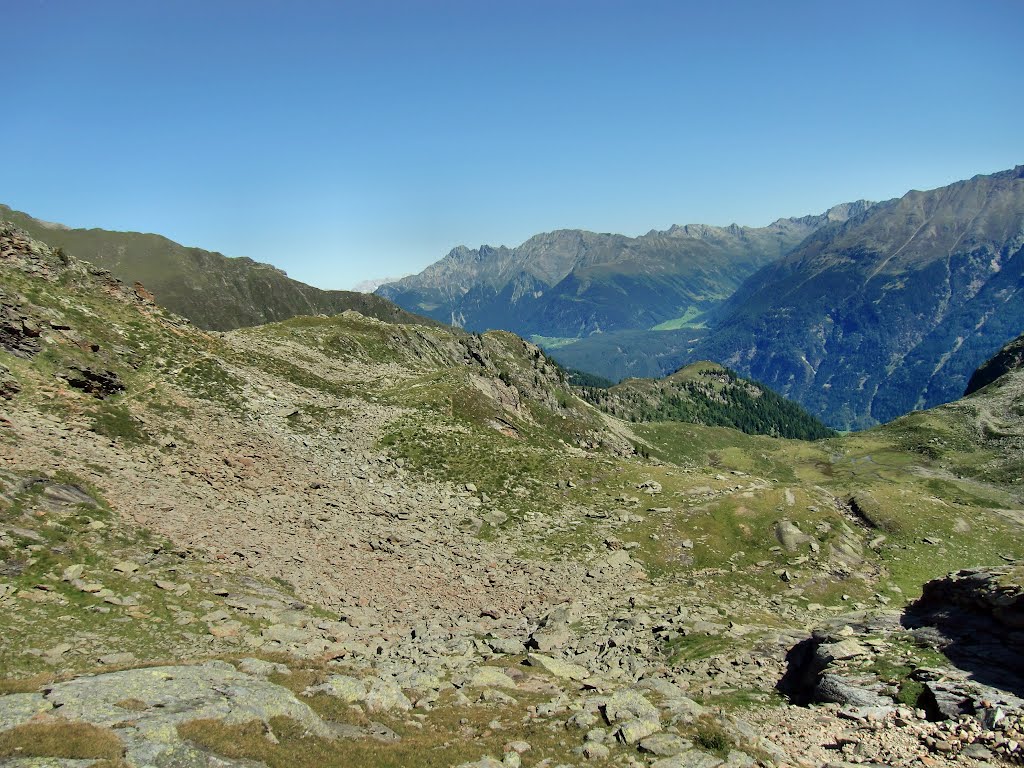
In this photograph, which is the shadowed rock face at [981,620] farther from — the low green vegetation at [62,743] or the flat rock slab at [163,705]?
the low green vegetation at [62,743]

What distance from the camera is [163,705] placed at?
52.4 feet

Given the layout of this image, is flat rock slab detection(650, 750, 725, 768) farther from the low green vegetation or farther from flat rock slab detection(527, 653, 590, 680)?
the low green vegetation

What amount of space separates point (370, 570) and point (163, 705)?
17209mm

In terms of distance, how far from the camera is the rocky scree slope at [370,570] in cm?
1788

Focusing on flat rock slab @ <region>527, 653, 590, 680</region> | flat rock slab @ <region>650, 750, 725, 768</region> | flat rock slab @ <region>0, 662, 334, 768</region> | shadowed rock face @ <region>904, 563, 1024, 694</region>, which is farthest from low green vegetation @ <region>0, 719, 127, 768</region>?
shadowed rock face @ <region>904, 563, 1024, 694</region>

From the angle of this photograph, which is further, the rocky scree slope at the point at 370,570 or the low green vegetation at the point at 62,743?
the rocky scree slope at the point at 370,570

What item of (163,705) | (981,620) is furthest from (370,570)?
(981,620)

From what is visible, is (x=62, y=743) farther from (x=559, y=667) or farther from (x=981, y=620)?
(x=981, y=620)

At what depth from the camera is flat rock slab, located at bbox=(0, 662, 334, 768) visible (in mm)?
13750

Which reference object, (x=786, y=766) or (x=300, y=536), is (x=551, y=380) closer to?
(x=300, y=536)

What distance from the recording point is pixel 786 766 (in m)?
17.6

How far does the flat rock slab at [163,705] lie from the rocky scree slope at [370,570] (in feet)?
0.32

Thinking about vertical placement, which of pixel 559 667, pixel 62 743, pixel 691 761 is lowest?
pixel 559 667

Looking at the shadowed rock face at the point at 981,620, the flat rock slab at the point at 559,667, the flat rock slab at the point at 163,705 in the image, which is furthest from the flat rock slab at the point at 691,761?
the shadowed rock face at the point at 981,620
